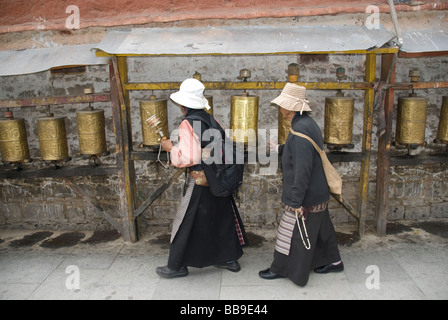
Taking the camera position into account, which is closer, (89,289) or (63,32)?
(89,289)

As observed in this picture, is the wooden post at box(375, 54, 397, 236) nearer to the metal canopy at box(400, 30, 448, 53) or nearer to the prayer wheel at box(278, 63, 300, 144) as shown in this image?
the metal canopy at box(400, 30, 448, 53)

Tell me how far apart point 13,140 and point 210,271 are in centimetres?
283

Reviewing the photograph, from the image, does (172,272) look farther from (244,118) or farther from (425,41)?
(425,41)

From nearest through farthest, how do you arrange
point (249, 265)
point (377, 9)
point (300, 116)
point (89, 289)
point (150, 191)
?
point (300, 116)
point (89, 289)
point (249, 265)
point (377, 9)
point (150, 191)

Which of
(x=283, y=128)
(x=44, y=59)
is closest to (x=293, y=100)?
(x=283, y=128)

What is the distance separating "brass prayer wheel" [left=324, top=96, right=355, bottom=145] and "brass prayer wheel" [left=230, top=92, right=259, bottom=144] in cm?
86

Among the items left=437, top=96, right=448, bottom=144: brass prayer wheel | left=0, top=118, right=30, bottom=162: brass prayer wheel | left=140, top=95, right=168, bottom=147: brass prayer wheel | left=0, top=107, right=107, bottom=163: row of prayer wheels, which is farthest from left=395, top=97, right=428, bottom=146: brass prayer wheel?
left=0, top=118, right=30, bottom=162: brass prayer wheel

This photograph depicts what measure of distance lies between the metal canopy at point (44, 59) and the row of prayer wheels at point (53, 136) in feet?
1.98

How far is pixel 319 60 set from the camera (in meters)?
4.80

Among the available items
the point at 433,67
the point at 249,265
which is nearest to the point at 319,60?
the point at 433,67

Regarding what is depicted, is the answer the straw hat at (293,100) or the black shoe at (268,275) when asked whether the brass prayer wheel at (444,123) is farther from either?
the black shoe at (268,275)

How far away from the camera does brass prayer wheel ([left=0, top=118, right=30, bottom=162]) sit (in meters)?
4.49

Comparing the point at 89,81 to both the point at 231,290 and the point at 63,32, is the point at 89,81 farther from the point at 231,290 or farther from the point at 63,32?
the point at 231,290
